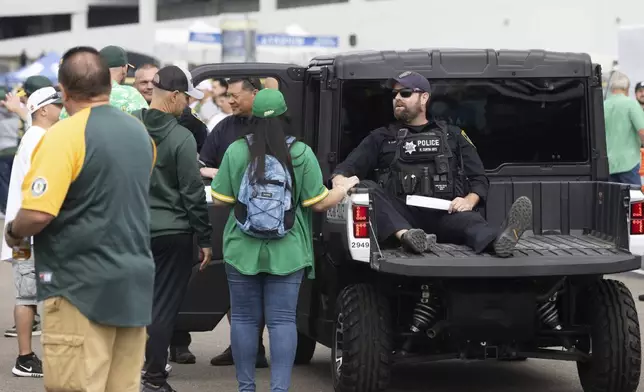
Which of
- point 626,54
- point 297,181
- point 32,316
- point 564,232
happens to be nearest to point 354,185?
point 297,181

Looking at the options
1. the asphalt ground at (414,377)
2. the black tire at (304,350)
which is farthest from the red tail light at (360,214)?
the black tire at (304,350)

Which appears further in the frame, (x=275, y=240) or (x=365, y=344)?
(x=365, y=344)

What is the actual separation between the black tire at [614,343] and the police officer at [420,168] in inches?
28.1

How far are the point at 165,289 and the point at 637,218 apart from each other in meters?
2.57

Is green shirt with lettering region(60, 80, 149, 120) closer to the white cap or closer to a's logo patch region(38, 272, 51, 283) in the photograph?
the white cap

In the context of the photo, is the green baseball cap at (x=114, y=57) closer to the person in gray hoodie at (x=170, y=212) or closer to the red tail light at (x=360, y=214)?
the person in gray hoodie at (x=170, y=212)

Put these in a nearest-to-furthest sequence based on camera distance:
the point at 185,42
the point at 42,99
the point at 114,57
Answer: the point at 42,99 → the point at 114,57 → the point at 185,42

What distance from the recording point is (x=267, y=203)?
7410mm

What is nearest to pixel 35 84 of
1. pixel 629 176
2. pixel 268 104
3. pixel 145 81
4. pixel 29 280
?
pixel 145 81

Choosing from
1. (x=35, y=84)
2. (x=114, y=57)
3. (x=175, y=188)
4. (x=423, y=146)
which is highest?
(x=114, y=57)

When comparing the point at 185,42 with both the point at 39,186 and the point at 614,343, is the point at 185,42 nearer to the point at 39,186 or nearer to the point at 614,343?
the point at 614,343

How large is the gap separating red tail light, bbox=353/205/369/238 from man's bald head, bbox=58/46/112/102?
98.2 inches

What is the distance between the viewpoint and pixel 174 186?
8086mm

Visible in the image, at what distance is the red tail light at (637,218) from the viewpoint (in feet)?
26.3
